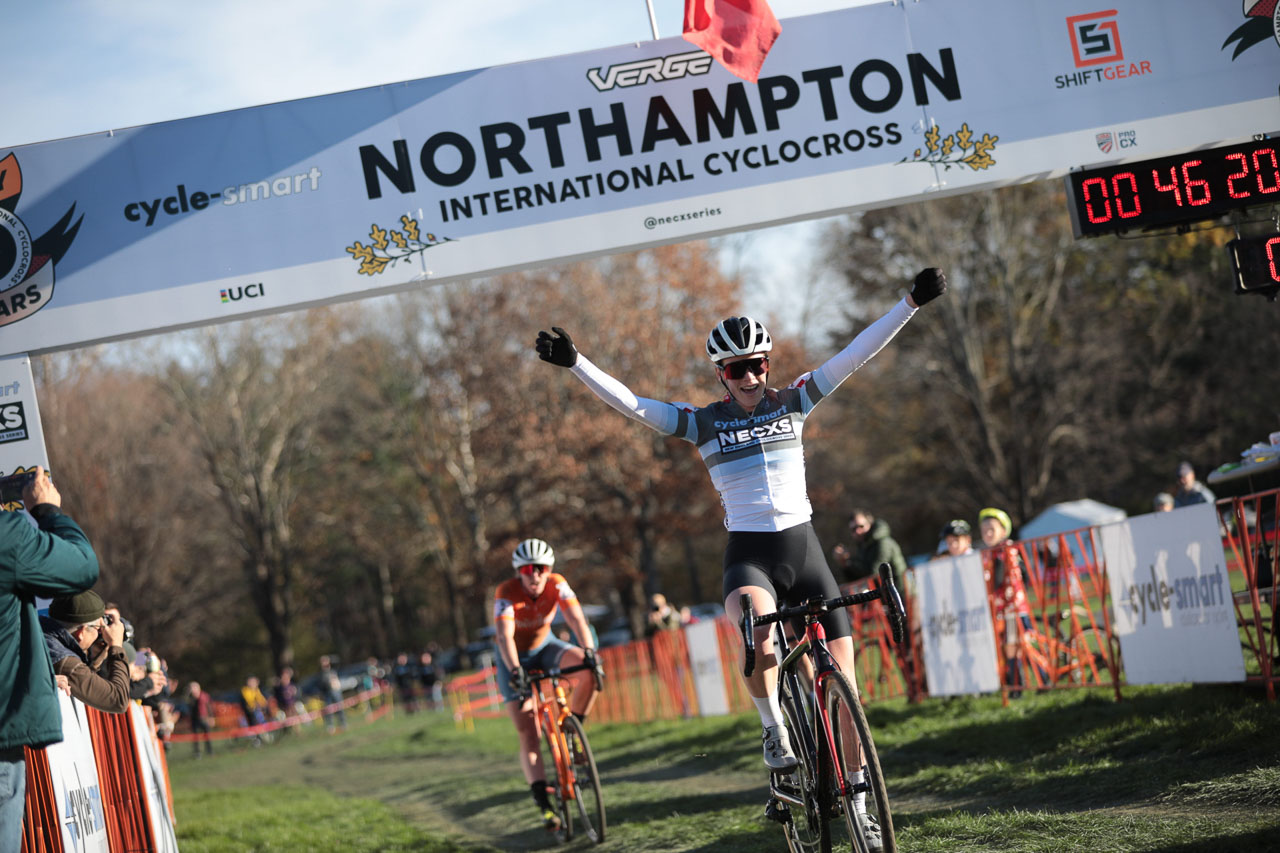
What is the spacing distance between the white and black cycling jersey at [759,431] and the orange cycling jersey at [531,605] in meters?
3.70

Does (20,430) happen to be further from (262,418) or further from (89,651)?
(262,418)

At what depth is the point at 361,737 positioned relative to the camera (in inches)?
1264

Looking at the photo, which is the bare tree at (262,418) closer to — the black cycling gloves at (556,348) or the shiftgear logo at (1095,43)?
the shiftgear logo at (1095,43)

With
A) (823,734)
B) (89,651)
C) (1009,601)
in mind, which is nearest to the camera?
(823,734)

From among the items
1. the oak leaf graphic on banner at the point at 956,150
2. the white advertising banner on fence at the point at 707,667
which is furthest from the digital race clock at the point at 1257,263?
the white advertising banner on fence at the point at 707,667

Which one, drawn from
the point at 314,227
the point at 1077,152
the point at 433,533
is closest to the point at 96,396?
the point at 433,533

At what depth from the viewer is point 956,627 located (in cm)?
1214

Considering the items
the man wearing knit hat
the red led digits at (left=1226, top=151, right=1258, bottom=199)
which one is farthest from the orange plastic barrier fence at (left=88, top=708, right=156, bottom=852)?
the red led digits at (left=1226, top=151, right=1258, bottom=199)

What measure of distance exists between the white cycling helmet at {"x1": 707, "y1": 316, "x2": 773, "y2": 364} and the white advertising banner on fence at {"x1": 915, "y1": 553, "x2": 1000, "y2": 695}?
6500 millimetres

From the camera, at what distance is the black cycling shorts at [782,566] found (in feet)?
18.3

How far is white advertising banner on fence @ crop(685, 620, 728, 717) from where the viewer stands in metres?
17.5

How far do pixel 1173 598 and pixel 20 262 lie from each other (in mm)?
9180

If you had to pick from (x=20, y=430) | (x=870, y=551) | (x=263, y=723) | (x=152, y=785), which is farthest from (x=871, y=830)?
(x=263, y=723)

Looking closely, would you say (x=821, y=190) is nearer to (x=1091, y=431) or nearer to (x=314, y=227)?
(x=314, y=227)
